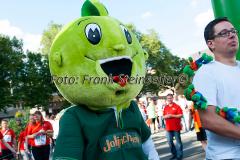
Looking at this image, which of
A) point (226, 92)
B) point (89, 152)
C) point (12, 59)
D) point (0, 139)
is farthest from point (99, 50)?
point (12, 59)

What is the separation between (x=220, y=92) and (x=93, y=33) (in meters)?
1.03

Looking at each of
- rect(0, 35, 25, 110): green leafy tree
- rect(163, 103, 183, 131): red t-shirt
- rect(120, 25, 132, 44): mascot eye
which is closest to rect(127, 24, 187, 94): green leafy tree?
rect(0, 35, 25, 110): green leafy tree

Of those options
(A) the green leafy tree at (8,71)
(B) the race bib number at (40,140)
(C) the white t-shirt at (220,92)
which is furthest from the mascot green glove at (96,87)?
(A) the green leafy tree at (8,71)

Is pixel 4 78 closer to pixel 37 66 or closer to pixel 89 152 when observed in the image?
pixel 37 66

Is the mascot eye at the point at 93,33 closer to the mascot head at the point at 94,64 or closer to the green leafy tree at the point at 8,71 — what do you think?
the mascot head at the point at 94,64

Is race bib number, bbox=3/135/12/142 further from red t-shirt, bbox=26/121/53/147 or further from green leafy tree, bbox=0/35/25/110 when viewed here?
green leafy tree, bbox=0/35/25/110

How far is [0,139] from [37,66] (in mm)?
38897

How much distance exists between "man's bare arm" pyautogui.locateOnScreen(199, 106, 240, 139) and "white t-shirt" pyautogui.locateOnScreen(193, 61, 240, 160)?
7 cm

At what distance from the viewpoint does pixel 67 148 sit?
268 cm

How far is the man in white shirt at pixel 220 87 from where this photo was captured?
2.74m

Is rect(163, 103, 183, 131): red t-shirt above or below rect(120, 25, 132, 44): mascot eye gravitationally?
below

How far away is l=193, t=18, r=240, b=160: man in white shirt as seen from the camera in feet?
8.98

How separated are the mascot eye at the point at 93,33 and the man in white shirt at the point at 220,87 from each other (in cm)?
80

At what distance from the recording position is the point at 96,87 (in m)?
2.76
